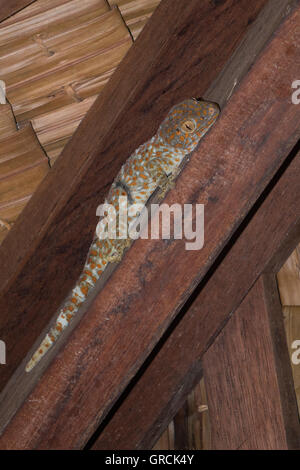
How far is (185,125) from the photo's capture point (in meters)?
1.60

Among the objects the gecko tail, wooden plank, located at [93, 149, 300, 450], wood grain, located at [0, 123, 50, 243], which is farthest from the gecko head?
the gecko tail

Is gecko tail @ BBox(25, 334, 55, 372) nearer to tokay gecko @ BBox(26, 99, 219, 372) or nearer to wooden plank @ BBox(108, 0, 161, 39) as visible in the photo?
tokay gecko @ BBox(26, 99, 219, 372)

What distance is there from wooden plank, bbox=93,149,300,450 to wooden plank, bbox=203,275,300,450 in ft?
0.20

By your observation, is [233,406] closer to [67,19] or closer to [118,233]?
[118,233]

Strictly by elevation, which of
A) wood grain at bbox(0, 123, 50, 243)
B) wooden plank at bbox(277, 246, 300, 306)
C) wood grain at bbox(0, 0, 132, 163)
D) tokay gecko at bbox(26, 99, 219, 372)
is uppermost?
wood grain at bbox(0, 0, 132, 163)

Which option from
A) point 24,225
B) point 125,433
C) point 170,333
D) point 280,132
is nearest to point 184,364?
point 170,333

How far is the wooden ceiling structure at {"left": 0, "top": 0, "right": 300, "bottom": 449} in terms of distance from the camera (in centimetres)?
122

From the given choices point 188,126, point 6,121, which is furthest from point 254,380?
point 6,121

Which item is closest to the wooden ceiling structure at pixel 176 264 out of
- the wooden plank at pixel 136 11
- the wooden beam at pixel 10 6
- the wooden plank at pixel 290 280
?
the wooden beam at pixel 10 6

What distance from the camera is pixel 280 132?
1.21 metres

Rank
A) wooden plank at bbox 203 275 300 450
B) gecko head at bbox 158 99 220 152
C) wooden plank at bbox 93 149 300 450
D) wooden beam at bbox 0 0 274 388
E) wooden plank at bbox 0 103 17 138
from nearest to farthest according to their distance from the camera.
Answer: gecko head at bbox 158 99 220 152, wooden beam at bbox 0 0 274 388, wooden plank at bbox 203 275 300 450, wooden plank at bbox 93 149 300 450, wooden plank at bbox 0 103 17 138

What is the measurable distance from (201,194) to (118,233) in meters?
0.70

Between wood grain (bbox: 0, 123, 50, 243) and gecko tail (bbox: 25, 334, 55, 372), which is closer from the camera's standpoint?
gecko tail (bbox: 25, 334, 55, 372)

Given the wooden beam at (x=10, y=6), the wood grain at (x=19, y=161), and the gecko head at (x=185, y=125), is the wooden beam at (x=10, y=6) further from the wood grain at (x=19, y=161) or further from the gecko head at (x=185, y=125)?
the gecko head at (x=185, y=125)
